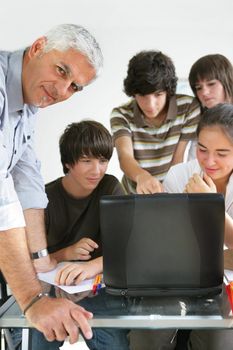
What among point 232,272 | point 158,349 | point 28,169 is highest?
point 28,169

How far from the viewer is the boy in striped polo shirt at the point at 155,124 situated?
79.7 inches

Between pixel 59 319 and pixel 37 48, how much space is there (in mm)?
724

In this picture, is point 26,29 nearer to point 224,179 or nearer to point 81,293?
point 224,179

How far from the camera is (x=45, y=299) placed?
0.88 m

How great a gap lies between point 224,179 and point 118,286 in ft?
2.41

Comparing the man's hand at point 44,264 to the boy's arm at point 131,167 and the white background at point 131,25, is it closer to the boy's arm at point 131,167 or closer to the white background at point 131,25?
the boy's arm at point 131,167

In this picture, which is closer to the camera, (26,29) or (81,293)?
(81,293)

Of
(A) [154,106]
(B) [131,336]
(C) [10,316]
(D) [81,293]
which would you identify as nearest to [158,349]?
(B) [131,336]

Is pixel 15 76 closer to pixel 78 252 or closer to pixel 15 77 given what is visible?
pixel 15 77

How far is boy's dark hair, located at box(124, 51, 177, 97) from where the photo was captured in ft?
6.46

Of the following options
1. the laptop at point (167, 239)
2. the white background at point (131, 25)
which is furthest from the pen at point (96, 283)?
the white background at point (131, 25)

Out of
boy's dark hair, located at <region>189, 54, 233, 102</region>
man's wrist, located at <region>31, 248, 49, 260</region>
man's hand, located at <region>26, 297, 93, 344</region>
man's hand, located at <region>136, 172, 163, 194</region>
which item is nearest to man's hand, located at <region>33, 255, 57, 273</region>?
man's wrist, located at <region>31, 248, 49, 260</region>

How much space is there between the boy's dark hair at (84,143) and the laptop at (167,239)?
2.60 ft

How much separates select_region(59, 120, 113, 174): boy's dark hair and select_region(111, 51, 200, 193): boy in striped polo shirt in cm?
22
